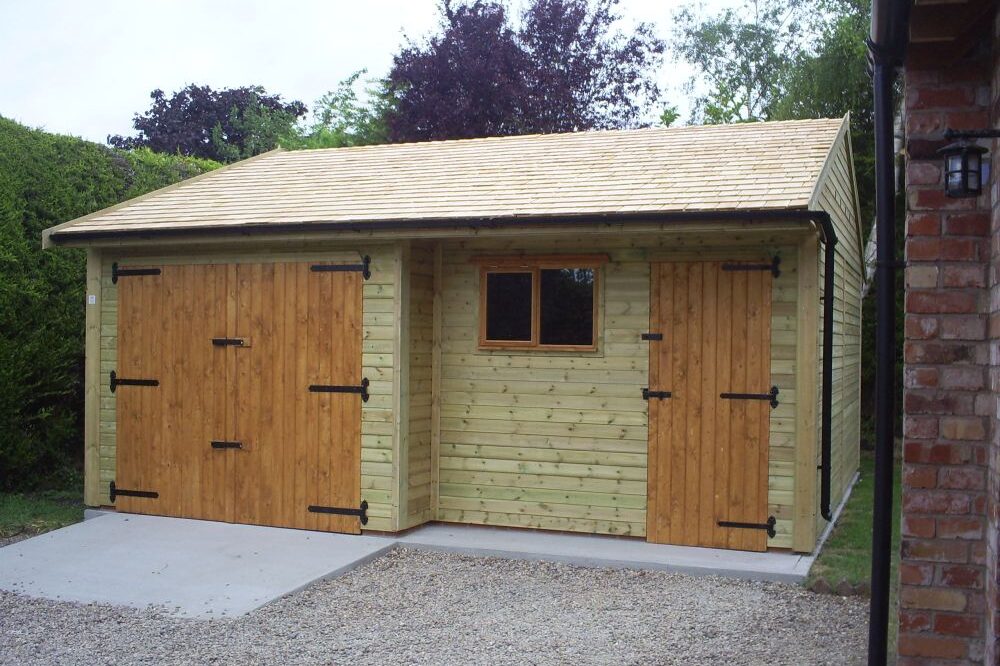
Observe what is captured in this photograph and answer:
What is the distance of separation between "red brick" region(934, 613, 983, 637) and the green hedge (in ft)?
27.1

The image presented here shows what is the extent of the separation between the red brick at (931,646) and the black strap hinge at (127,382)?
21.7 feet

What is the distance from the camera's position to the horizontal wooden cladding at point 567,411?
7340mm

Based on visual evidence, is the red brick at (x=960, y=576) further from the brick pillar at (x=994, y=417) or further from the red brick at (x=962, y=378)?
the red brick at (x=962, y=378)

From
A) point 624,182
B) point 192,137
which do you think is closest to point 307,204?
point 624,182

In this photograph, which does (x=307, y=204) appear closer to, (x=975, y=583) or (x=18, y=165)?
(x=18, y=165)

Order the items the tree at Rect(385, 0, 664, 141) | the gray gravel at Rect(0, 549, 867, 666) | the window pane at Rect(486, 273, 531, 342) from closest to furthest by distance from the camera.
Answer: the gray gravel at Rect(0, 549, 867, 666)
the window pane at Rect(486, 273, 531, 342)
the tree at Rect(385, 0, 664, 141)

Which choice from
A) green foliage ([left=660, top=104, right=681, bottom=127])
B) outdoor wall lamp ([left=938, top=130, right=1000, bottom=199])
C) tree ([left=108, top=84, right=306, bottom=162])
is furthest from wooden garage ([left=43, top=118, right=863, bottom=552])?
tree ([left=108, top=84, right=306, bottom=162])

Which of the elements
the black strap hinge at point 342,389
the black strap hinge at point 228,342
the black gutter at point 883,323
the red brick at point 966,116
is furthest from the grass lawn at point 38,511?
the red brick at point 966,116

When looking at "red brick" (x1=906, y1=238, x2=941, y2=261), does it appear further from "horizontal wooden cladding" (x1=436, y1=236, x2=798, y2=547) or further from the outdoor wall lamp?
"horizontal wooden cladding" (x1=436, y1=236, x2=798, y2=547)

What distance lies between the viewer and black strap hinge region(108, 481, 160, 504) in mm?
8570

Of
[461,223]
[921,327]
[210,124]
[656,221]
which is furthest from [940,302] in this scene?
[210,124]

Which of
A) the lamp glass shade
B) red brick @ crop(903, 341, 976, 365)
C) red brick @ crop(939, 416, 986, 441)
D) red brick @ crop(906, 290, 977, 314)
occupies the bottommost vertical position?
red brick @ crop(939, 416, 986, 441)

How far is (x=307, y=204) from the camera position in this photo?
8.40 m

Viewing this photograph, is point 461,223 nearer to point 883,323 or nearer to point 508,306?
point 508,306
